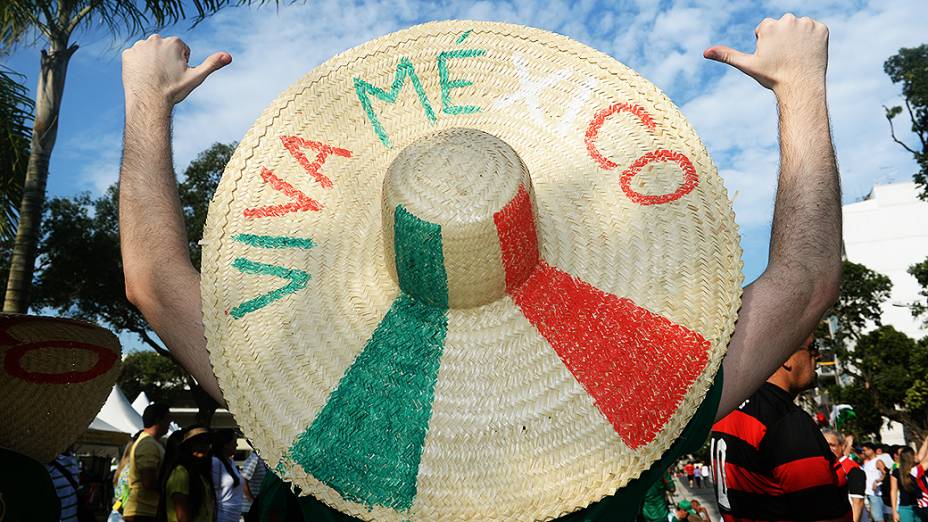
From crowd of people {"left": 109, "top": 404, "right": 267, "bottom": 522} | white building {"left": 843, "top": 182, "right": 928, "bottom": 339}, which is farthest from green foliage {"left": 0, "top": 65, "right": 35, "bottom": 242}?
white building {"left": 843, "top": 182, "right": 928, "bottom": 339}

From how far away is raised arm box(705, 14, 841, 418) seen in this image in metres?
1.51

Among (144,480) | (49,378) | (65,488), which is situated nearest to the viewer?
(49,378)

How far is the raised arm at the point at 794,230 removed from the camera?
1513 millimetres

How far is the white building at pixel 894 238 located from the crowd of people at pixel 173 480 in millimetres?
56696

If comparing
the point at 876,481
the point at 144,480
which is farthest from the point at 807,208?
the point at 876,481

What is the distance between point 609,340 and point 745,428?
282cm

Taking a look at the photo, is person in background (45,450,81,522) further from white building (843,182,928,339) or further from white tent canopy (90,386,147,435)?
white building (843,182,928,339)

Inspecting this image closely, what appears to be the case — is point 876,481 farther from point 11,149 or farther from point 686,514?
point 11,149

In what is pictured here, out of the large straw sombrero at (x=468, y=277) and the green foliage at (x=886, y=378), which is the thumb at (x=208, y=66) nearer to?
the large straw sombrero at (x=468, y=277)

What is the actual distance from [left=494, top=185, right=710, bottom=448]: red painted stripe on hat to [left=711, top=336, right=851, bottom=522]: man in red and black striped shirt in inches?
105

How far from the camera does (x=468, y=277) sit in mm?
1400

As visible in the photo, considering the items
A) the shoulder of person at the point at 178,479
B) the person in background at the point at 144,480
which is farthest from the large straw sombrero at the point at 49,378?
the person in background at the point at 144,480

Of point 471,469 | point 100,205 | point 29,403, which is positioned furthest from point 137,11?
point 100,205

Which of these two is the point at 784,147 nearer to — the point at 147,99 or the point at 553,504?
the point at 553,504
